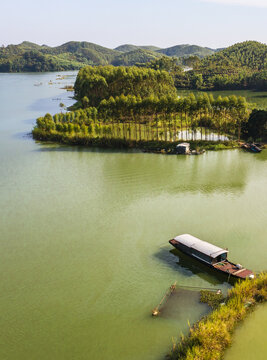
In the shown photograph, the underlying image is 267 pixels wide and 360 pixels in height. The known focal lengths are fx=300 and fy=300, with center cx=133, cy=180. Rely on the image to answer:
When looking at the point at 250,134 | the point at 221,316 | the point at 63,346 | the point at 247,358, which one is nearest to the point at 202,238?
the point at 221,316

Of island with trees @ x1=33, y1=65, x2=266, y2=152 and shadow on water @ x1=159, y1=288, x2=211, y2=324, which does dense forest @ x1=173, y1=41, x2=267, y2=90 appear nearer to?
island with trees @ x1=33, y1=65, x2=266, y2=152

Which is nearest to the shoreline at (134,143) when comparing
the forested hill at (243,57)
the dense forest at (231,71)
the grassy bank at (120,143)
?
the grassy bank at (120,143)

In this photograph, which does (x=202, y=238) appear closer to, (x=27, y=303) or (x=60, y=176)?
(x=27, y=303)

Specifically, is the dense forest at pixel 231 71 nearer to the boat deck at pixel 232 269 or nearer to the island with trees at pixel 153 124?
the island with trees at pixel 153 124

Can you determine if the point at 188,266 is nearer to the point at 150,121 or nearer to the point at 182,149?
the point at 182,149

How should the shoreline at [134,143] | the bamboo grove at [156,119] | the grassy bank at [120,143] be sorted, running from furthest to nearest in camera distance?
the bamboo grove at [156,119]
the grassy bank at [120,143]
the shoreline at [134,143]

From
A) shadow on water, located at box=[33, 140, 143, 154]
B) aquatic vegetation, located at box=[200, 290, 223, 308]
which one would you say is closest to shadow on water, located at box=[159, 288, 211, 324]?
aquatic vegetation, located at box=[200, 290, 223, 308]

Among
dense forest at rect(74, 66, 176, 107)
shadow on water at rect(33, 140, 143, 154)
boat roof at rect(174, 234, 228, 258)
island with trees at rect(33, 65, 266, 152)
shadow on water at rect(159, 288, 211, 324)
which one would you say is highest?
dense forest at rect(74, 66, 176, 107)
